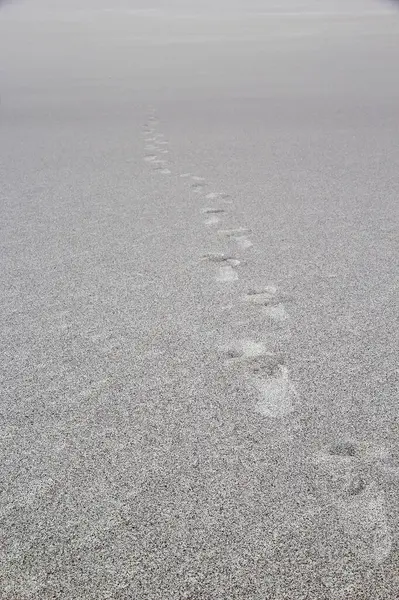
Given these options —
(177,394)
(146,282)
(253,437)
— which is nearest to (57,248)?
(146,282)

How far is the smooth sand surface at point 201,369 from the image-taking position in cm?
136

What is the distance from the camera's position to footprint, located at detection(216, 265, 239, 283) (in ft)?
8.90

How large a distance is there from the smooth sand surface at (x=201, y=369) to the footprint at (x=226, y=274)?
11mm

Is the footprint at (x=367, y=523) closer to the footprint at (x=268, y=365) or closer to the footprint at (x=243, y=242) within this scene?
the footprint at (x=268, y=365)

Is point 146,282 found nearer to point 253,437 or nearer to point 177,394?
point 177,394

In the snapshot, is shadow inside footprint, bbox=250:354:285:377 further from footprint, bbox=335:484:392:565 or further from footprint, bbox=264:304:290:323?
footprint, bbox=335:484:392:565

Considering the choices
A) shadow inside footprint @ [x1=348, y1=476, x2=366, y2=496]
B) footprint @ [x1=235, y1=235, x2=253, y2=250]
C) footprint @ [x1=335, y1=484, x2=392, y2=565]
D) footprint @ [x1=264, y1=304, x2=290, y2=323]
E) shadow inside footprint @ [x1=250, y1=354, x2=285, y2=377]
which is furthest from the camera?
footprint @ [x1=235, y1=235, x2=253, y2=250]

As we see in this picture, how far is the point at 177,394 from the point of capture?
75.2 inches

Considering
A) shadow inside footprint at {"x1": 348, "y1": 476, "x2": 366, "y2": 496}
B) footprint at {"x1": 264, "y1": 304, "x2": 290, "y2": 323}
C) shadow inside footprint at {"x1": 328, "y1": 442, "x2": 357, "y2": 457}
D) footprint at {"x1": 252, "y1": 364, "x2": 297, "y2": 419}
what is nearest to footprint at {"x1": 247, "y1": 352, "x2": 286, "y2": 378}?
footprint at {"x1": 252, "y1": 364, "x2": 297, "y2": 419}

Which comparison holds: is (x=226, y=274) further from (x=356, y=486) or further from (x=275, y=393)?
(x=356, y=486)

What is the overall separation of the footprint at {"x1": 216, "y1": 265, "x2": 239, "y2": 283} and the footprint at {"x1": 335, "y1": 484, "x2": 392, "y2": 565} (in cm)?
128

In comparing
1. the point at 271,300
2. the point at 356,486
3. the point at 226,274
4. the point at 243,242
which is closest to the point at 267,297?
the point at 271,300

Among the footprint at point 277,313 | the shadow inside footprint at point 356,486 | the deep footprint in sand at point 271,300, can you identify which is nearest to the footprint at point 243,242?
the deep footprint in sand at point 271,300

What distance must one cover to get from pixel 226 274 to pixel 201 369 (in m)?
0.78
